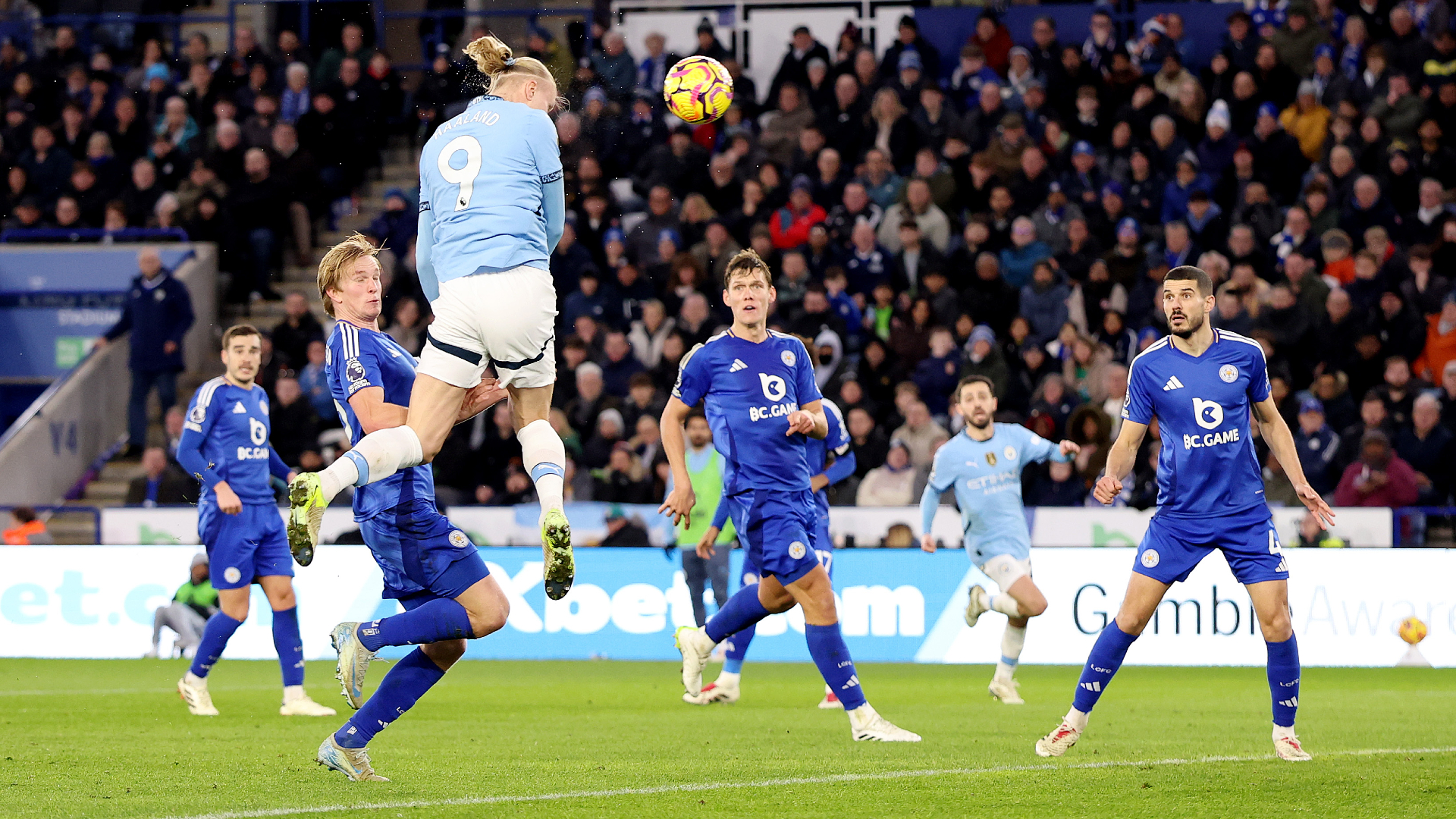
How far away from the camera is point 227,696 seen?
1210 cm

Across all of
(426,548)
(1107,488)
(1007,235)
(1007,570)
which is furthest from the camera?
(1007,235)

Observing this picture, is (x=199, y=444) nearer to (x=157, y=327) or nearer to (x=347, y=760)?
(x=347, y=760)

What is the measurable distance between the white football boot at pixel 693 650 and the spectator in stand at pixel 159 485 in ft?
29.0

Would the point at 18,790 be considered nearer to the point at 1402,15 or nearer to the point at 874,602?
the point at 874,602

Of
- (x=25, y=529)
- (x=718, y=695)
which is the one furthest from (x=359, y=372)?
(x=25, y=529)

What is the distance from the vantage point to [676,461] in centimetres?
919

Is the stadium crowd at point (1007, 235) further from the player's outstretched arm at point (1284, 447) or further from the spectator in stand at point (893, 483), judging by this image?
the player's outstretched arm at point (1284, 447)

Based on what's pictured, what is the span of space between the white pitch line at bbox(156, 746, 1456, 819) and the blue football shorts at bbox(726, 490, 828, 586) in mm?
1616

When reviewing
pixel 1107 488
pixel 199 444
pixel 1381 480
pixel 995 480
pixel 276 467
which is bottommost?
pixel 1381 480

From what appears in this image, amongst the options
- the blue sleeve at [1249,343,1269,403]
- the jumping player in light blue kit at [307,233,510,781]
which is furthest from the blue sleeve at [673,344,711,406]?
the blue sleeve at [1249,343,1269,403]

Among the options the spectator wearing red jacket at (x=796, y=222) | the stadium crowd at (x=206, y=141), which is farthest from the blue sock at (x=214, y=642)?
the stadium crowd at (x=206, y=141)

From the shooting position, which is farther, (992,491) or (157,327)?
(157,327)

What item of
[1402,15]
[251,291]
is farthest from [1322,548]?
[251,291]

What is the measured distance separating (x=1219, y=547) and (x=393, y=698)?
3.85 metres
